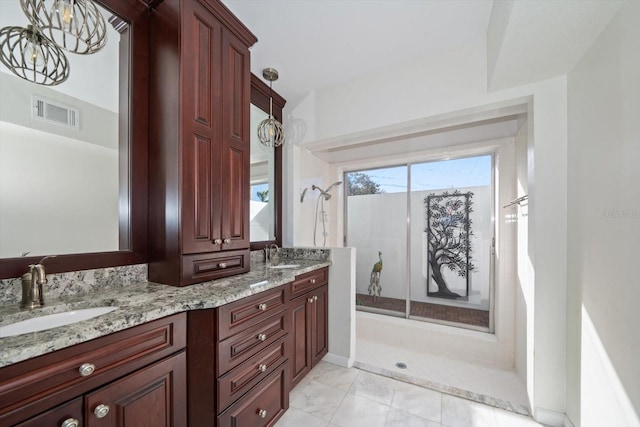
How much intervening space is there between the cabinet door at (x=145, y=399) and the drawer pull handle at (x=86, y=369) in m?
0.08

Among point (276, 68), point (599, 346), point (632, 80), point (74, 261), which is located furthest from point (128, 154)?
point (599, 346)

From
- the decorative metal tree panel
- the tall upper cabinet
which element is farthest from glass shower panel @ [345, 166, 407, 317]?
the tall upper cabinet

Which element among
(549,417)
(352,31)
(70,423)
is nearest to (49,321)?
(70,423)

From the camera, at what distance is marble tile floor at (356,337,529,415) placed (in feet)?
6.07

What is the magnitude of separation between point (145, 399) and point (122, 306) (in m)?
0.36

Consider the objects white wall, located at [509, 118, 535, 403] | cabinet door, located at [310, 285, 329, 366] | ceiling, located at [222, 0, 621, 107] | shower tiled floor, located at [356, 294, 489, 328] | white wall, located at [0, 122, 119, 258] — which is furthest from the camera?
shower tiled floor, located at [356, 294, 489, 328]

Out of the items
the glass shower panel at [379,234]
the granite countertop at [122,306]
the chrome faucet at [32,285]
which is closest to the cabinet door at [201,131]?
the granite countertop at [122,306]

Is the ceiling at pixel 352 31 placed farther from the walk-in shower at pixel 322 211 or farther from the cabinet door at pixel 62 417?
the cabinet door at pixel 62 417

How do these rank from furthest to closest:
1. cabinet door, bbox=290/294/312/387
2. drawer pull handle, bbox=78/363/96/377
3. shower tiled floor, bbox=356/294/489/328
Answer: shower tiled floor, bbox=356/294/489/328 < cabinet door, bbox=290/294/312/387 < drawer pull handle, bbox=78/363/96/377

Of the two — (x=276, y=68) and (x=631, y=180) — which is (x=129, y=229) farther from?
(x=631, y=180)

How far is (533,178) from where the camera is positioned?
1.62 m

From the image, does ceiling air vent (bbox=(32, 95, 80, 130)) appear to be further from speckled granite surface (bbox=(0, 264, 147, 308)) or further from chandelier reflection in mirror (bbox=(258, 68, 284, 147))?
chandelier reflection in mirror (bbox=(258, 68, 284, 147))

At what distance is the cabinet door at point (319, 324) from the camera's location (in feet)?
6.79

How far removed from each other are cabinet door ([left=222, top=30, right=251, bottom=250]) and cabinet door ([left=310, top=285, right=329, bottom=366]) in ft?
2.85
